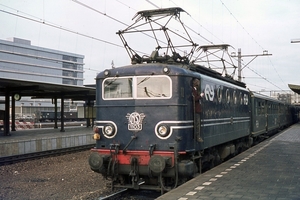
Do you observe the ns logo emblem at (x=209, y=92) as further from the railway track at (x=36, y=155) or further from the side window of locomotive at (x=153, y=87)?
the railway track at (x=36, y=155)

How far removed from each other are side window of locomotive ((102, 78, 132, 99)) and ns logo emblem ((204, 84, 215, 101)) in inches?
88.3

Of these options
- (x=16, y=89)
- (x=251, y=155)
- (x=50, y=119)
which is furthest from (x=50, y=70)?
(x=251, y=155)

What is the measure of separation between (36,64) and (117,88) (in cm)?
8335

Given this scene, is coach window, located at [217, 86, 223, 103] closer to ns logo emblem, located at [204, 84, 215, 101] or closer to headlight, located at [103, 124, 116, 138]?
ns logo emblem, located at [204, 84, 215, 101]

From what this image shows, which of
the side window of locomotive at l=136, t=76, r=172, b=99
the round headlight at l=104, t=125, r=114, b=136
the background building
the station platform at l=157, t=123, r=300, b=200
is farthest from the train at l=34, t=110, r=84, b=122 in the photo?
the side window of locomotive at l=136, t=76, r=172, b=99

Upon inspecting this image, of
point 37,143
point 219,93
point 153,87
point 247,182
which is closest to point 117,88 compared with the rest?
point 153,87

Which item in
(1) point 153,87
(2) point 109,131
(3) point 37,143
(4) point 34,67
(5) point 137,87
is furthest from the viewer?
(4) point 34,67

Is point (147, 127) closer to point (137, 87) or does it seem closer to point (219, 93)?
point (137, 87)

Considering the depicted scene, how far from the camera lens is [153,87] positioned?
29.8ft

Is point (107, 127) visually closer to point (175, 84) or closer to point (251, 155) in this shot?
point (175, 84)

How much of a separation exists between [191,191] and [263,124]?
15102mm

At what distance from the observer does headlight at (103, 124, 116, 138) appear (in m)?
9.29

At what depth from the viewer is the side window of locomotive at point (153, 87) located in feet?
29.3

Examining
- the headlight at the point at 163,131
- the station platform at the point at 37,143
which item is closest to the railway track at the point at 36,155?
the station platform at the point at 37,143
